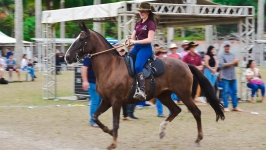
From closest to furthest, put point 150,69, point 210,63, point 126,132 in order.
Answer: point 150,69 → point 126,132 → point 210,63

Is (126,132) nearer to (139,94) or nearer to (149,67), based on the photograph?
(139,94)

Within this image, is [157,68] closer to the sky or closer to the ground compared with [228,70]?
closer to the sky

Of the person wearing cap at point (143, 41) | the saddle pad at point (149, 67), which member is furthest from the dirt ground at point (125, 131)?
the saddle pad at point (149, 67)

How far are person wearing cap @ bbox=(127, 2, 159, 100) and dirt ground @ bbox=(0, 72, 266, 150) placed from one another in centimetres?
115

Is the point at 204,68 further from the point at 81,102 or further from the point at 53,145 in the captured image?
the point at 53,145

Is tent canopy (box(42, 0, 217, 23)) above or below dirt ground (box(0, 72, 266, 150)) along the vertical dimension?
above

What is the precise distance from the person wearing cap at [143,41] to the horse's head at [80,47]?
2.58 ft

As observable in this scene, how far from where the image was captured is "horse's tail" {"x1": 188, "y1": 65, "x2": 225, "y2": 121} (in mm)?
9195

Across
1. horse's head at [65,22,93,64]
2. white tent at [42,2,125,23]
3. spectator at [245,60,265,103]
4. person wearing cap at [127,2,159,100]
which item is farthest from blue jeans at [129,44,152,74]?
spectator at [245,60,265,103]

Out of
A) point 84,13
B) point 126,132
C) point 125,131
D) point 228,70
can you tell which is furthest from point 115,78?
point 84,13

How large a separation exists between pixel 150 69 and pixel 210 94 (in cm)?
139

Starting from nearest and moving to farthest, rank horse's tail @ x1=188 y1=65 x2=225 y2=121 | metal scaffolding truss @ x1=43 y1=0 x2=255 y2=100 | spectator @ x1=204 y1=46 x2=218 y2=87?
horse's tail @ x1=188 y1=65 x2=225 y2=121 < metal scaffolding truss @ x1=43 y1=0 x2=255 y2=100 < spectator @ x1=204 y1=46 x2=218 y2=87

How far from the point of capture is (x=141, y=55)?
8594 millimetres

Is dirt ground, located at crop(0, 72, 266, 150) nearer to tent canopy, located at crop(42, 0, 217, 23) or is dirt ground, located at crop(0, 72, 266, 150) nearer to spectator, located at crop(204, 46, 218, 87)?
spectator, located at crop(204, 46, 218, 87)
